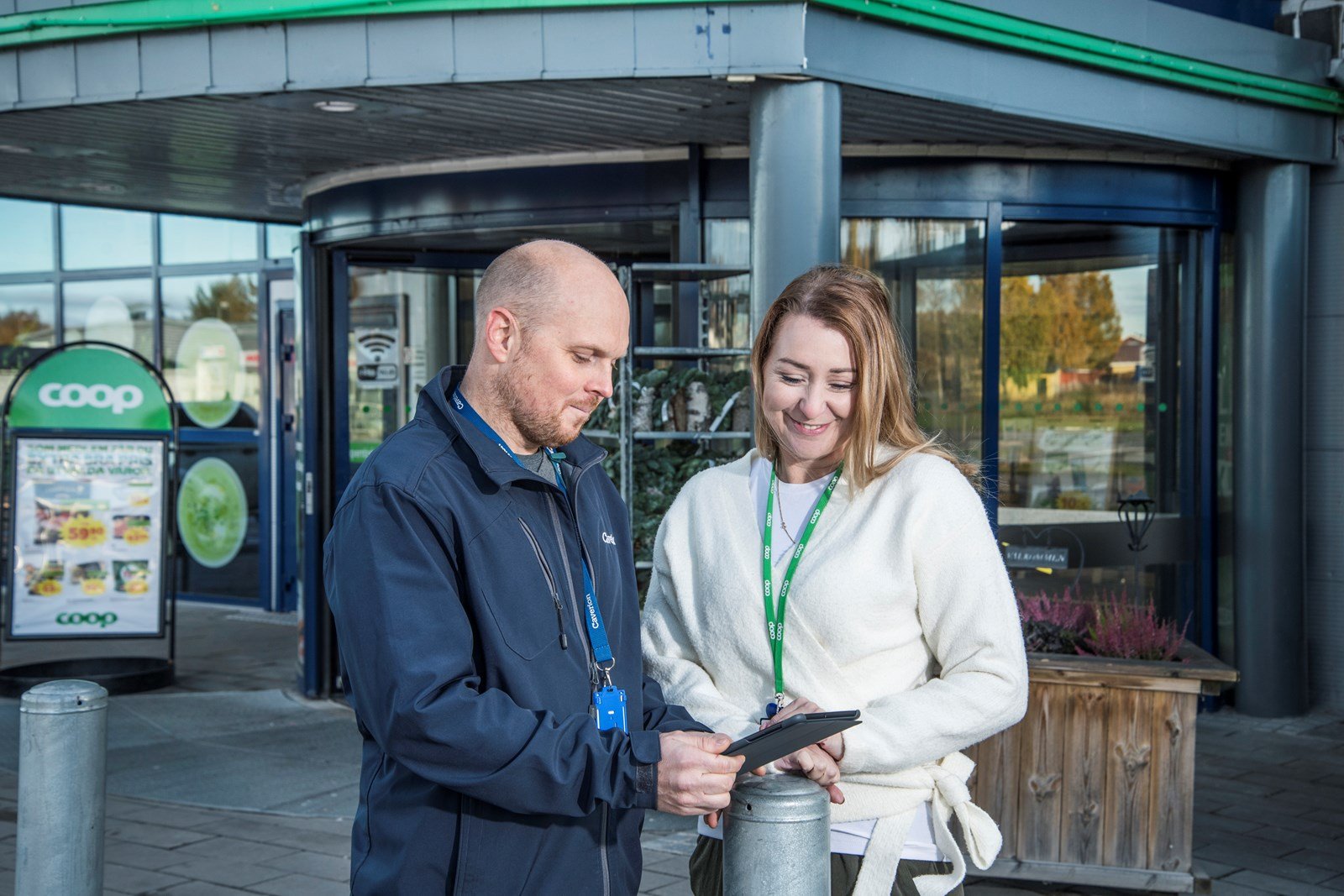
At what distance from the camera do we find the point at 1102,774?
4.43 metres

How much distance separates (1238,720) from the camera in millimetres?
7145

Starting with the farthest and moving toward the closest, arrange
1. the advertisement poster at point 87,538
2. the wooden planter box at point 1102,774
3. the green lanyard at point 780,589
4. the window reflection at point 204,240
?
the window reflection at point 204,240 < the advertisement poster at point 87,538 < the wooden planter box at point 1102,774 < the green lanyard at point 780,589

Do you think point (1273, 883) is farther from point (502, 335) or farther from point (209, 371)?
point (209, 371)

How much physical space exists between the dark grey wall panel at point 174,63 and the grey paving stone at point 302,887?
3.01m

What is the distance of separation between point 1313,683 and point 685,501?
6018mm

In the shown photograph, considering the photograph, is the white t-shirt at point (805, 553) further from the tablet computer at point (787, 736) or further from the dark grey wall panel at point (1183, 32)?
the dark grey wall panel at point (1183, 32)

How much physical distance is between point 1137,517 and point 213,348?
301 inches

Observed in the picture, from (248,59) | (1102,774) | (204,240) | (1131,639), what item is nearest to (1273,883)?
(1102,774)

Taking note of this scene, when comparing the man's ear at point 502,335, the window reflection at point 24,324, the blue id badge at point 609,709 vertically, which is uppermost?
the window reflection at point 24,324

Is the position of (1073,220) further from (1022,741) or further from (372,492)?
(372,492)

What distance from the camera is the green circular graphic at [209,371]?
11.3 m

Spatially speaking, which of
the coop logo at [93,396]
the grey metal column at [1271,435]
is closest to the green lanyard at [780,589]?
the grey metal column at [1271,435]

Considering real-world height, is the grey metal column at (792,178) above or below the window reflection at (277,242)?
below

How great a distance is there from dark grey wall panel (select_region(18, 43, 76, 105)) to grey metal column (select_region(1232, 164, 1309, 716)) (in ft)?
18.5
